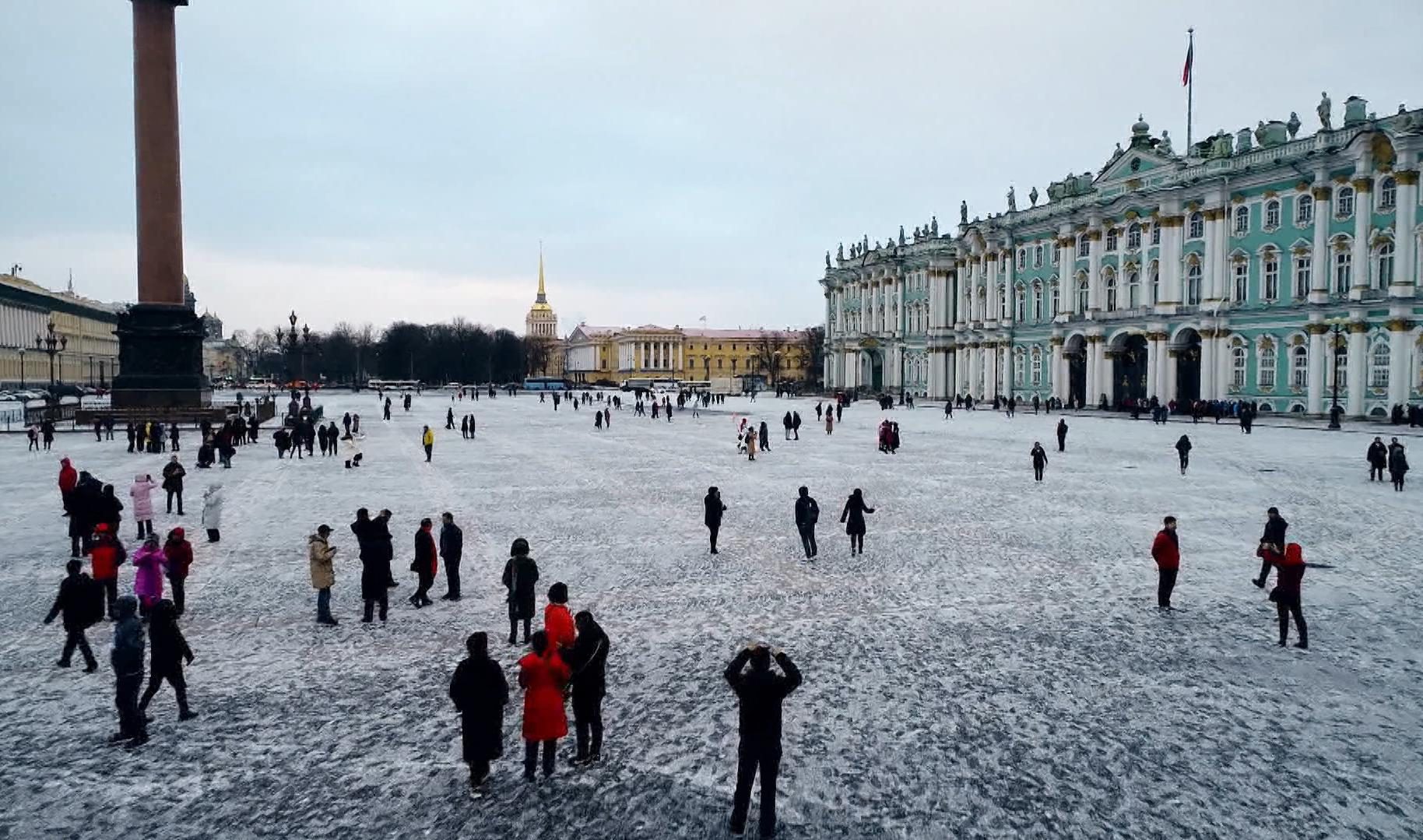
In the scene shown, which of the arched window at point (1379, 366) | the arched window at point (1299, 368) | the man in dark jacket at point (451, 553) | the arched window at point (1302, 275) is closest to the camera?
the man in dark jacket at point (451, 553)

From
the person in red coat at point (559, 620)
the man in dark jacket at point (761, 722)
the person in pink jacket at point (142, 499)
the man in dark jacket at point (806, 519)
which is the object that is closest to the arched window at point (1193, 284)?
the man in dark jacket at point (806, 519)

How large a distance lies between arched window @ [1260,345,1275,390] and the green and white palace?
0.29 feet

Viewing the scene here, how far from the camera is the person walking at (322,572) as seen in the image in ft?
34.4

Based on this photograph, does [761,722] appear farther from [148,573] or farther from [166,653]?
[148,573]

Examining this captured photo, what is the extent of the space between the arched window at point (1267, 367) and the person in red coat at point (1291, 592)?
48.3 m

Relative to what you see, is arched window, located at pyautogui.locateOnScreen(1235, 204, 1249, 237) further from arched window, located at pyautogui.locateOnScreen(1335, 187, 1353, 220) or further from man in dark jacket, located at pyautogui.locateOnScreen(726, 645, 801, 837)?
man in dark jacket, located at pyautogui.locateOnScreen(726, 645, 801, 837)

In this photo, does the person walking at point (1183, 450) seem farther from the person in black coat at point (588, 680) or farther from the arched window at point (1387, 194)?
the arched window at point (1387, 194)

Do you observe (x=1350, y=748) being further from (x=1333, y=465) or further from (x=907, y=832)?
(x=1333, y=465)

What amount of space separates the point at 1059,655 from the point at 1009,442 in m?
27.6

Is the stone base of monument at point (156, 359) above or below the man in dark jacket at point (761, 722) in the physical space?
above

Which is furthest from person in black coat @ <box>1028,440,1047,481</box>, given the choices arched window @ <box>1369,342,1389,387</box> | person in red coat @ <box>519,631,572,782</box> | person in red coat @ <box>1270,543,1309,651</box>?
arched window @ <box>1369,342,1389,387</box>

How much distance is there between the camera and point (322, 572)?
34.5 ft

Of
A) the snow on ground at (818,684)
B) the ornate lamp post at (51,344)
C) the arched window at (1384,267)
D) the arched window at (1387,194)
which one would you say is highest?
the arched window at (1387,194)

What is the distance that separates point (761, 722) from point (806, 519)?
8494 mm
